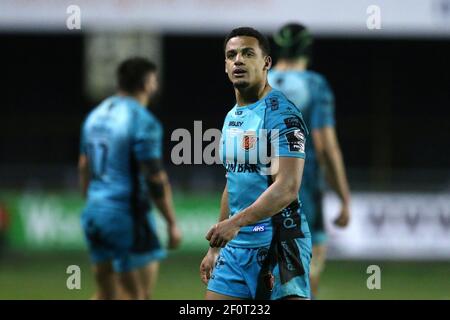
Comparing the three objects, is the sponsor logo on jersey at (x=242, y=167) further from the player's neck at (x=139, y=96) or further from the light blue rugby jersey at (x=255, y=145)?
the player's neck at (x=139, y=96)

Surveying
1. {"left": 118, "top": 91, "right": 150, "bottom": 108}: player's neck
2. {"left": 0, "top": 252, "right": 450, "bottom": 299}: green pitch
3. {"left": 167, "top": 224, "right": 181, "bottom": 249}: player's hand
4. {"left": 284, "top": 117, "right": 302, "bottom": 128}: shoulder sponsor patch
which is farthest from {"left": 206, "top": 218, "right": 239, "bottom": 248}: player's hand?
{"left": 0, "top": 252, "right": 450, "bottom": 299}: green pitch

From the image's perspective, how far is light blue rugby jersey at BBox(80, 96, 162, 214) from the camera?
7148 mm

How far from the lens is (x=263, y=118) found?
16.1 feet

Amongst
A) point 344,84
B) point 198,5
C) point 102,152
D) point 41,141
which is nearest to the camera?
point 102,152

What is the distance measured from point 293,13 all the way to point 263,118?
29.8 feet

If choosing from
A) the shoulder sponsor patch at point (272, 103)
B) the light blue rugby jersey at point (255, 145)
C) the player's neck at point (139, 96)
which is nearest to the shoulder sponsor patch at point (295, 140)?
the light blue rugby jersey at point (255, 145)

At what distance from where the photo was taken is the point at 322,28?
14.2 meters

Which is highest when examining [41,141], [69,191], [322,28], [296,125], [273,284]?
[322,28]

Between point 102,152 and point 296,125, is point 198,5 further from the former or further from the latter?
point 296,125

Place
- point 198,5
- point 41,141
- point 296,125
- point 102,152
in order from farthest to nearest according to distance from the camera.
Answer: point 41,141 < point 198,5 < point 102,152 < point 296,125

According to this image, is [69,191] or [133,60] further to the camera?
[69,191]

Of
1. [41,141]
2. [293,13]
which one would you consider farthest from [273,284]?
[41,141]

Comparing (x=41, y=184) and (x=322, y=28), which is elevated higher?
(x=322, y=28)

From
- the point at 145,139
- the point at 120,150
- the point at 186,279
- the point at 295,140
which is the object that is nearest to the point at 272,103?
the point at 295,140
